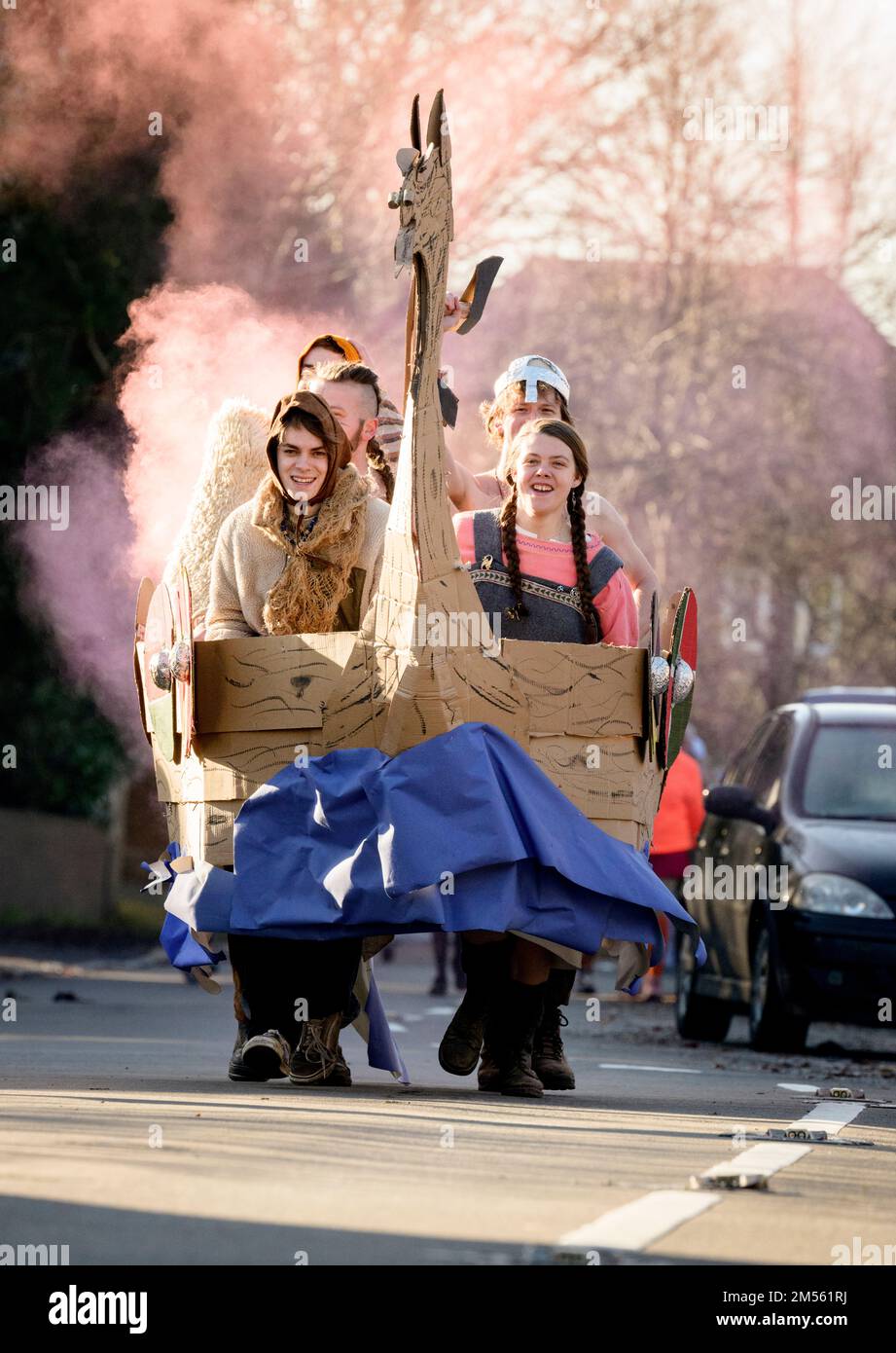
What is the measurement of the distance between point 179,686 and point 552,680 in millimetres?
1156

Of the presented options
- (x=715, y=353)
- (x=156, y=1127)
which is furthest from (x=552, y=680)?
(x=715, y=353)

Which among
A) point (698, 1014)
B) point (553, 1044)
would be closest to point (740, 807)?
→ point (698, 1014)

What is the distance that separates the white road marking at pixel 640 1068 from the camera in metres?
11.8

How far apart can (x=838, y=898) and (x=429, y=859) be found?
18.0 feet

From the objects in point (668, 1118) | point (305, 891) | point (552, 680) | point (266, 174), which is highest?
point (266, 174)

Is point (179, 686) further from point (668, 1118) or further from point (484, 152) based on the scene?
point (484, 152)

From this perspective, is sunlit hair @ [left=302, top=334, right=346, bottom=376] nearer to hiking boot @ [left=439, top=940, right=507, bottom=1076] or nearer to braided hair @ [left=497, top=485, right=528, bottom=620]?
braided hair @ [left=497, top=485, right=528, bottom=620]

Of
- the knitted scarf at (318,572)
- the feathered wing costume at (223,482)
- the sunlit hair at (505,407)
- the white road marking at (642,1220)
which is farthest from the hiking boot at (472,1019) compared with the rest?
the white road marking at (642,1220)

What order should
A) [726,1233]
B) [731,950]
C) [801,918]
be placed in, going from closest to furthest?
[726,1233] → [801,918] → [731,950]

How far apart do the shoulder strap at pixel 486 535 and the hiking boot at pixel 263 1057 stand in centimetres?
163

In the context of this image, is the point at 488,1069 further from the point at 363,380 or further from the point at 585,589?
the point at 363,380

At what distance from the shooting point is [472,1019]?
30.5 ft

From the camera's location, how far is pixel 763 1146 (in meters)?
7.57

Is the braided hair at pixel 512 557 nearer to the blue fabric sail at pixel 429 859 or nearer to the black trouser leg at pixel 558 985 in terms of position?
the blue fabric sail at pixel 429 859
